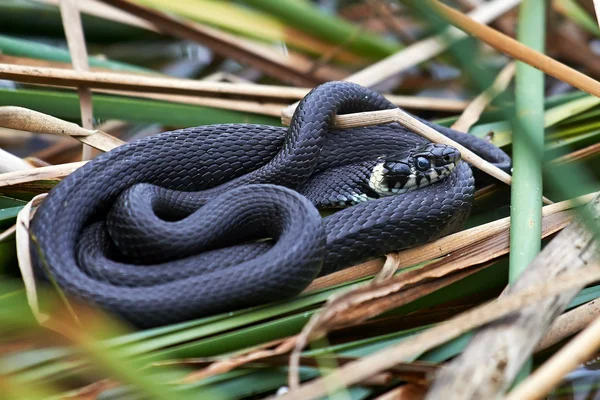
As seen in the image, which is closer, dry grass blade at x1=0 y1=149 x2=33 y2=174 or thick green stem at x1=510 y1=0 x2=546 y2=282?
thick green stem at x1=510 y1=0 x2=546 y2=282

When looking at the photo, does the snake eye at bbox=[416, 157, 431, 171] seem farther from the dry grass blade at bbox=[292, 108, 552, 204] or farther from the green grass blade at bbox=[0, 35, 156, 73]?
the green grass blade at bbox=[0, 35, 156, 73]

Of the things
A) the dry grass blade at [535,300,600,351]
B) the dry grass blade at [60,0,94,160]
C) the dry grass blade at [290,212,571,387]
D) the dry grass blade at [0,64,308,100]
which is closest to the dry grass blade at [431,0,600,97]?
the dry grass blade at [290,212,571,387]

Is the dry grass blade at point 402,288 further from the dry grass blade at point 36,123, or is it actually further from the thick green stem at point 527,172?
the dry grass blade at point 36,123

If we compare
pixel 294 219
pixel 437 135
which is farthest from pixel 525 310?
pixel 437 135

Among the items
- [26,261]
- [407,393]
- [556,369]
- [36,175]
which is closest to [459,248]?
[407,393]

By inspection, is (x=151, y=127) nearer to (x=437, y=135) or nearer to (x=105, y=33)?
(x=105, y=33)
